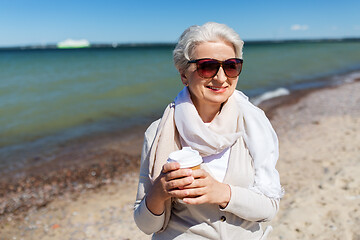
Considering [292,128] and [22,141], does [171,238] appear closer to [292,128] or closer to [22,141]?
[292,128]

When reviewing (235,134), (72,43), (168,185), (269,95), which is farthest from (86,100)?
(72,43)

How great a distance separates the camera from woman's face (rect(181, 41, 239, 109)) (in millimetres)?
1972

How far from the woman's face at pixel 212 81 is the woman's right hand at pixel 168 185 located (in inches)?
22.9

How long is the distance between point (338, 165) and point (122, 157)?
14.8 feet

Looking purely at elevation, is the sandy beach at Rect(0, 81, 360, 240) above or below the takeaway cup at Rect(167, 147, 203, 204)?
below

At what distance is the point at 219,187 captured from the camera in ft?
5.92

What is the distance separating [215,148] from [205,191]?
0.33m

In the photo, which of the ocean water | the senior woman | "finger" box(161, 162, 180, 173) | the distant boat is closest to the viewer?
"finger" box(161, 162, 180, 173)

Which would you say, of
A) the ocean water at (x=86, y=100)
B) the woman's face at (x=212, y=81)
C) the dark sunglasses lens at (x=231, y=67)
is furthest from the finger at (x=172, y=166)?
the ocean water at (x=86, y=100)

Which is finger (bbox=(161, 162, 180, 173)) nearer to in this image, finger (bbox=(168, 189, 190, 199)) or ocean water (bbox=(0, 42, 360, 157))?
finger (bbox=(168, 189, 190, 199))

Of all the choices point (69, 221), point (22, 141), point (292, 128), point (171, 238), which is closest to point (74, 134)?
point (22, 141)

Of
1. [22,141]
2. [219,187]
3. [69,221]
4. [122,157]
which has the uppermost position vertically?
[219,187]

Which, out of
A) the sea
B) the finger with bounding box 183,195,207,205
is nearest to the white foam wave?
the sea

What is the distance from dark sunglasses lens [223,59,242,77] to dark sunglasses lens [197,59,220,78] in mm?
60
